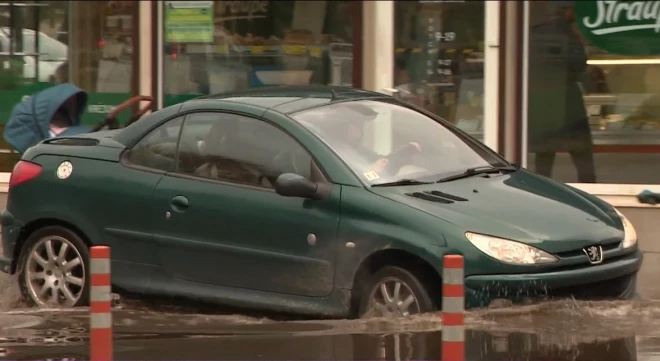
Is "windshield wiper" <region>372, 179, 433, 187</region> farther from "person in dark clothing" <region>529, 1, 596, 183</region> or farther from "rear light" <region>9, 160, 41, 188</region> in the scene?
"person in dark clothing" <region>529, 1, 596, 183</region>

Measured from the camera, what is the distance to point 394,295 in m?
7.23

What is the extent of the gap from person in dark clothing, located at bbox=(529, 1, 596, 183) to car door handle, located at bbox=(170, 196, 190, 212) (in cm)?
Answer: 513

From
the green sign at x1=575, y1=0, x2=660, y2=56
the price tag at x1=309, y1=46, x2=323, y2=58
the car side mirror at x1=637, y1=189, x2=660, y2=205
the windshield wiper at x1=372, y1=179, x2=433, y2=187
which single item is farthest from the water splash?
the green sign at x1=575, y1=0, x2=660, y2=56

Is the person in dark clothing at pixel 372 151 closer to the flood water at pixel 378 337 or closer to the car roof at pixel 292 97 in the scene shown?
the car roof at pixel 292 97

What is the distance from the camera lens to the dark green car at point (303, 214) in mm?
7168

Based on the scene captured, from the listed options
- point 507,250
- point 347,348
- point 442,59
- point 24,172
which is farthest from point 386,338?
point 442,59

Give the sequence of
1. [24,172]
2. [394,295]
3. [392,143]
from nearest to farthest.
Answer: [394,295] < [392,143] < [24,172]

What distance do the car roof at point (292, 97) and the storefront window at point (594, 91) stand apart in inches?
155

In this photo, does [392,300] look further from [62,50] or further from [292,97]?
[62,50]

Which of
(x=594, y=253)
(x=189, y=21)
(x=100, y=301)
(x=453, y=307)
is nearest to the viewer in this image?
(x=453, y=307)

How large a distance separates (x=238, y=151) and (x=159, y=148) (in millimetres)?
656

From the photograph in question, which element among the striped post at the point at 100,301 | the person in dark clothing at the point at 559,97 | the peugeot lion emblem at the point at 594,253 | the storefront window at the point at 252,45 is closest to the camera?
the striped post at the point at 100,301

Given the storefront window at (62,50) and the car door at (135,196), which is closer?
the car door at (135,196)

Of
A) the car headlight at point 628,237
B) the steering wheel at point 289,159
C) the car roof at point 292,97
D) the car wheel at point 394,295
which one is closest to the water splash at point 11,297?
the car roof at point 292,97
